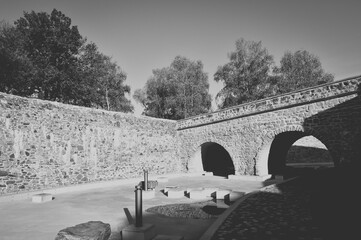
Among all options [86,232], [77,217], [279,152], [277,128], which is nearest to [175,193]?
[77,217]

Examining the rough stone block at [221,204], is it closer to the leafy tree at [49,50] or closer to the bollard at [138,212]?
the bollard at [138,212]

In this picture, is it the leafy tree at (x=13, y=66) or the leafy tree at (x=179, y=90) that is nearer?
the leafy tree at (x=13, y=66)

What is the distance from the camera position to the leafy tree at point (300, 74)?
29.1 meters

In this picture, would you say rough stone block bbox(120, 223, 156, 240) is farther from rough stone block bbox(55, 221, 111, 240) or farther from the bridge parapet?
the bridge parapet

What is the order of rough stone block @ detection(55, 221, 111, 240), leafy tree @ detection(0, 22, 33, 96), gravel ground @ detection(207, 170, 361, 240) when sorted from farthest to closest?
1. leafy tree @ detection(0, 22, 33, 96)
2. gravel ground @ detection(207, 170, 361, 240)
3. rough stone block @ detection(55, 221, 111, 240)

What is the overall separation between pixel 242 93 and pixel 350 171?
22.5 meters

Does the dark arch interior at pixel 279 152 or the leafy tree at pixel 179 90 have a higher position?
the leafy tree at pixel 179 90

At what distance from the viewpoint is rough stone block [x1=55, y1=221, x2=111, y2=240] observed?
11.5 ft

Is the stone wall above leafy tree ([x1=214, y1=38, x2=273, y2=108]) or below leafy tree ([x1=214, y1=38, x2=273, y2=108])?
below

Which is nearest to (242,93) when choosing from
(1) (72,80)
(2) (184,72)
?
(2) (184,72)

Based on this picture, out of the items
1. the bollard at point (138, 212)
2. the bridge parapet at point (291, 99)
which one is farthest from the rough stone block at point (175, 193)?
the bridge parapet at point (291, 99)

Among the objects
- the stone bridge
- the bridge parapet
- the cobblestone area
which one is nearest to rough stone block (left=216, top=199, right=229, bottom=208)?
the cobblestone area

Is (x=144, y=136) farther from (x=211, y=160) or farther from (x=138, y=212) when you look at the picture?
(x=138, y=212)

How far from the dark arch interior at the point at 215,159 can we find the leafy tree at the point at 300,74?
14.7 m
